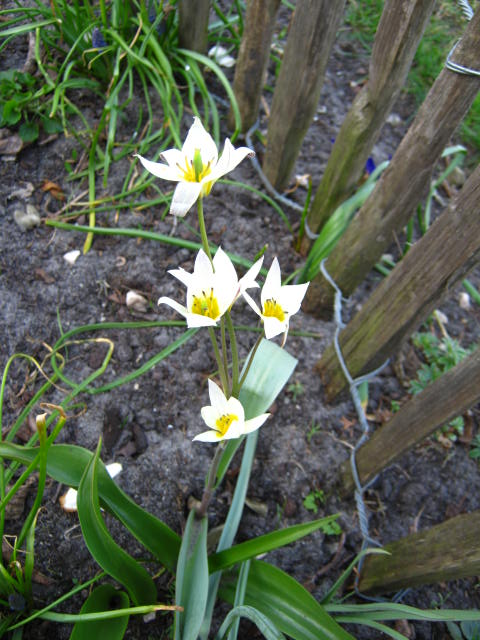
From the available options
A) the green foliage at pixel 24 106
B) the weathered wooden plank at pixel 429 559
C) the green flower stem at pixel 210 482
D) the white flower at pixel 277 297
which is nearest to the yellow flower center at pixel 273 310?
the white flower at pixel 277 297

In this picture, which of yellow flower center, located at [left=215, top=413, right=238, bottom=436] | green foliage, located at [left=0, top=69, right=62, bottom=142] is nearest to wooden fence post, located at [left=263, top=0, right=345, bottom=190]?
green foliage, located at [left=0, top=69, right=62, bottom=142]

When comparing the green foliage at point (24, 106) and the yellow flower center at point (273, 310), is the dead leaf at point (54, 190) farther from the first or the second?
the yellow flower center at point (273, 310)

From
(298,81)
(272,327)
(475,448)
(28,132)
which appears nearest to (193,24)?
(298,81)

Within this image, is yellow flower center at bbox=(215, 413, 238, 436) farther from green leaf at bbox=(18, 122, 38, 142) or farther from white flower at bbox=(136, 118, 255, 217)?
green leaf at bbox=(18, 122, 38, 142)

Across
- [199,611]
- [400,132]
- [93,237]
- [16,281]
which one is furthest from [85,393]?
[400,132]

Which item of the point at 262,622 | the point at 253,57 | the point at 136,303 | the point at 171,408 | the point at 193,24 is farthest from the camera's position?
the point at 193,24

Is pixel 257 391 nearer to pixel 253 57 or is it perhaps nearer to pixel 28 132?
pixel 253 57

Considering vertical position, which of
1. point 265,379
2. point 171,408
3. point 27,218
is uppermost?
point 265,379
